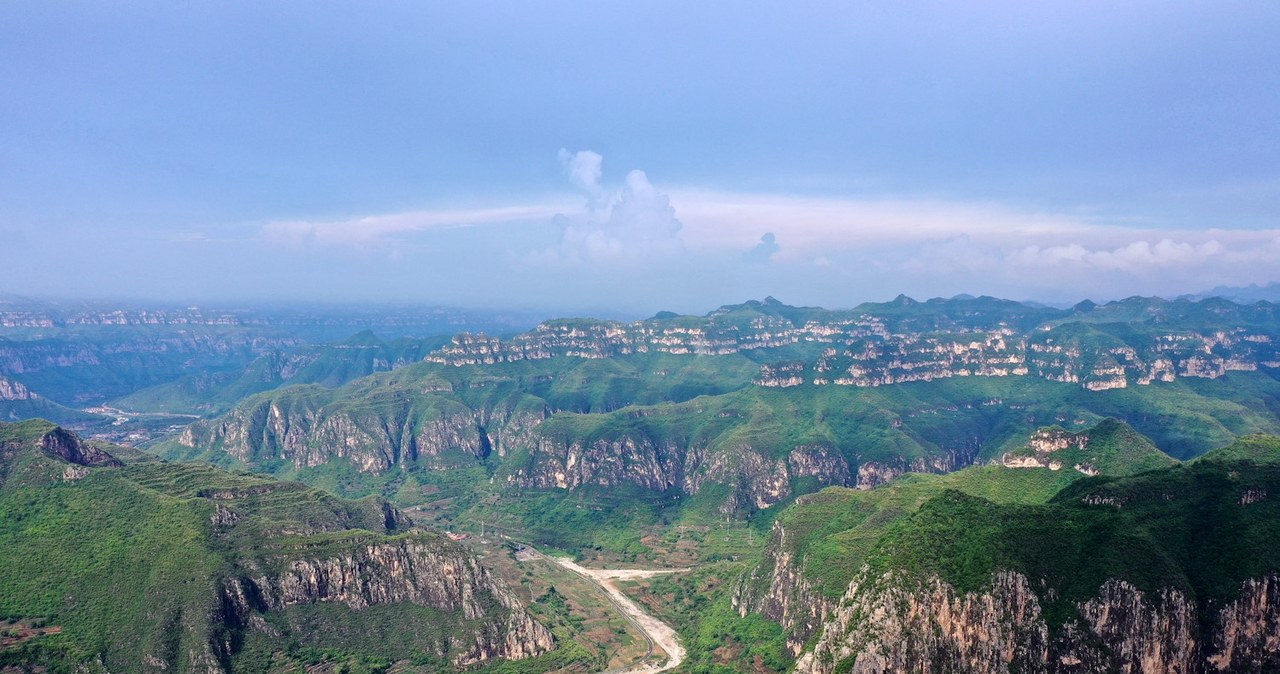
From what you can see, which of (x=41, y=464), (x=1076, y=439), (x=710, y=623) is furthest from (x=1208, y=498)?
(x=41, y=464)

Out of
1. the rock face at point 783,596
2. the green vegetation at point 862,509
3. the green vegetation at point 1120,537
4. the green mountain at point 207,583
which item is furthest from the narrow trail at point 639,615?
the green vegetation at point 1120,537

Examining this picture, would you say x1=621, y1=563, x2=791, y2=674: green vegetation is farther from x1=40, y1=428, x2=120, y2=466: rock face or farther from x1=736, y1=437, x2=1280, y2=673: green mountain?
x1=40, y1=428, x2=120, y2=466: rock face

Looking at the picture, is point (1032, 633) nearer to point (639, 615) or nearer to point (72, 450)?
point (639, 615)

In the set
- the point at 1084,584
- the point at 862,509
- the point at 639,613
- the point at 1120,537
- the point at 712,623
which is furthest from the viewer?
the point at 639,613

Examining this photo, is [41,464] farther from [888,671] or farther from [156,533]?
[888,671]

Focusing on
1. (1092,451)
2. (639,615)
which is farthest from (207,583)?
(1092,451)

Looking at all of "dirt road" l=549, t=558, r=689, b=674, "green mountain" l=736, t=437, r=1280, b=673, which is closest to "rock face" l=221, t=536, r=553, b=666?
"dirt road" l=549, t=558, r=689, b=674
